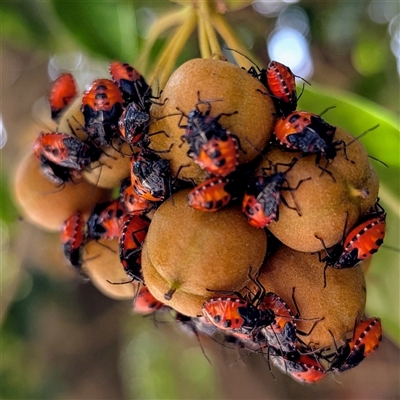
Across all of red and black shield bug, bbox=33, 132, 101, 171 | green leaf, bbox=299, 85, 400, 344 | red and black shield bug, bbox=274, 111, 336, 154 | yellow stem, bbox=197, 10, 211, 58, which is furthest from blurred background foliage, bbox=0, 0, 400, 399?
red and black shield bug, bbox=33, 132, 101, 171

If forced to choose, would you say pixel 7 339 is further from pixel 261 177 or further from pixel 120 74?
pixel 261 177

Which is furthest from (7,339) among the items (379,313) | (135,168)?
(135,168)

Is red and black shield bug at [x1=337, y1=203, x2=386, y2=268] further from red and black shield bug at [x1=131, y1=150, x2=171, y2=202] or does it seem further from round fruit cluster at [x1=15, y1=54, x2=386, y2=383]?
red and black shield bug at [x1=131, y1=150, x2=171, y2=202]

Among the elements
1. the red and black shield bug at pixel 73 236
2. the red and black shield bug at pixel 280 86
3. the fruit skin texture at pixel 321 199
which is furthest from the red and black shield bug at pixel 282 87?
the red and black shield bug at pixel 73 236

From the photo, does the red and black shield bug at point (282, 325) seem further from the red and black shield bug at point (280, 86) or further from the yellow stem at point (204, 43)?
the yellow stem at point (204, 43)

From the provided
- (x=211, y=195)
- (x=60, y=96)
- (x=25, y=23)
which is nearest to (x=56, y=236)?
(x=25, y=23)

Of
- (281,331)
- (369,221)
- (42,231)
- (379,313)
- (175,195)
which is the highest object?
(369,221)

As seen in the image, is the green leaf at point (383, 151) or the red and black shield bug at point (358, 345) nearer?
the red and black shield bug at point (358, 345)
